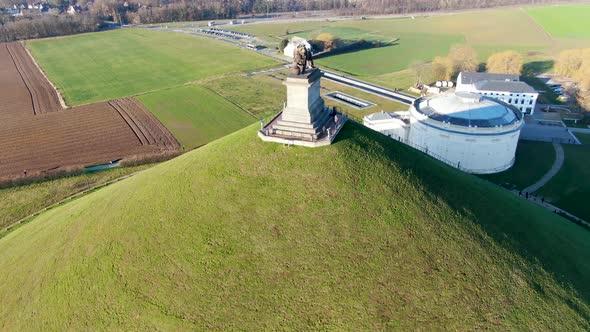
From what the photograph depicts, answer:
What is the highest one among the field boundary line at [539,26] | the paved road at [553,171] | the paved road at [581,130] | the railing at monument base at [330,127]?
the field boundary line at [539,26]

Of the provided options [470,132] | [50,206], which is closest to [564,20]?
[470,132]

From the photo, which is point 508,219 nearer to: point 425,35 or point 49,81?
point 49,81

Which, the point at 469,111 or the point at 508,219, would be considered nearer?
the point at 508,219

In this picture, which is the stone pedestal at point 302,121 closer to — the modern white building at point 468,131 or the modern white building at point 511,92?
the modern white building at point 468,131

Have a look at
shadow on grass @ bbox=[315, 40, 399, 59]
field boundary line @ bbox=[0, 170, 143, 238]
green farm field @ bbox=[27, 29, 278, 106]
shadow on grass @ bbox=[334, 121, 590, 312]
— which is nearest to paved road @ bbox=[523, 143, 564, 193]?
shadow on grass @ bbox=[334, 121, 590, 312]

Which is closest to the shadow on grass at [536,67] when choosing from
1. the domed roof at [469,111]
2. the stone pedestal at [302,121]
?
the domed roof at [469,111]

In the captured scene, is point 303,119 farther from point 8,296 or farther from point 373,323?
point 8,296
